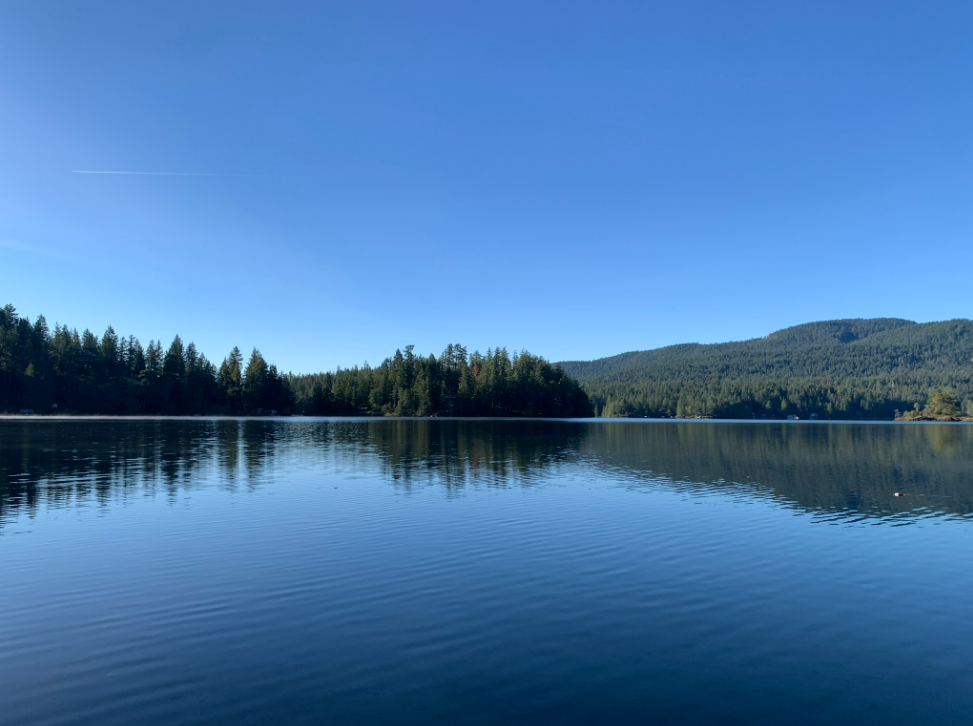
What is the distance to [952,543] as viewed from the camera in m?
21.1

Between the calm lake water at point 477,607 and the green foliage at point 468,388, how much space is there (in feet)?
497

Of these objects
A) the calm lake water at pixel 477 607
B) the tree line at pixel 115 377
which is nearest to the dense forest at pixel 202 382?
the tree line at pixel 115 377

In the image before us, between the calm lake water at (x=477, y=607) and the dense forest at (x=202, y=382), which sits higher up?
the dense forest at (x=202, y=382)

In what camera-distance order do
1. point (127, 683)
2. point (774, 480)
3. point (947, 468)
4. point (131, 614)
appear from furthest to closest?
1. point (947, 468)
2. point (774, 480)
3. point (131, 614)
4. point (127, 683)

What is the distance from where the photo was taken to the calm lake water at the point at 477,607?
8.98 meters

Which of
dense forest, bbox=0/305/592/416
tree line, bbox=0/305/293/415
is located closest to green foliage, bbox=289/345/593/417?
dense forest, bbox=0/305/592/416

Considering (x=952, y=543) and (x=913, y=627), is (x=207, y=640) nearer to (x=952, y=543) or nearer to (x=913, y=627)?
(x=913, y=627)

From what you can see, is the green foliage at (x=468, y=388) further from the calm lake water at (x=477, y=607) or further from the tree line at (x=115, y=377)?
the calm lake water at (x=477, y=607)

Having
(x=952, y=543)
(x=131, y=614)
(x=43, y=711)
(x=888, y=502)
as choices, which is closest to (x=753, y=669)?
(x=43, y=711)

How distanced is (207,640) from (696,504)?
23.6 m

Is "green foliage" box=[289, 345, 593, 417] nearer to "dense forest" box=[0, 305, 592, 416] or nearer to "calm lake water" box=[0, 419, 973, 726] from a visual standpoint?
"dense forest" box=[0, 305, 592, 416]

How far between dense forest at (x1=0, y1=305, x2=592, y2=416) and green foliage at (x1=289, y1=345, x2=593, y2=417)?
329 mm

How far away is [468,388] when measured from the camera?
18338cm

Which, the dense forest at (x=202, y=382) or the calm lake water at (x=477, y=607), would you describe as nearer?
the calm lake water at (x=477, y=607)
